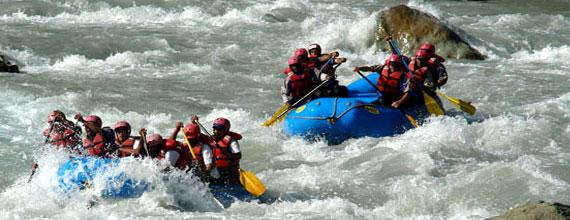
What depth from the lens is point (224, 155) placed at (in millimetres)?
8609

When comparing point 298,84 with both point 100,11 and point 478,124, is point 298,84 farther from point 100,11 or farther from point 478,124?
point 100,11

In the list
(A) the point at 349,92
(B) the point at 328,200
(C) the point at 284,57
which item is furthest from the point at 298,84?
(C) the point at 284,57

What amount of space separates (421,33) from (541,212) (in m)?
10.0

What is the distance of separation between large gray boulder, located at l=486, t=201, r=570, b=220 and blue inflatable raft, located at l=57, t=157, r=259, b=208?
2.97 meters

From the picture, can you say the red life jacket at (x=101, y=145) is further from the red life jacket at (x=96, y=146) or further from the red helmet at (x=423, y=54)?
the red helmet at (x=423, y=54)

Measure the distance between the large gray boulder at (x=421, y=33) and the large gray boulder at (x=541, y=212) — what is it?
964 cm

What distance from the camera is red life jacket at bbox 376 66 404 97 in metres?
11.3

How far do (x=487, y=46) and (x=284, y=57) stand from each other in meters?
3.91

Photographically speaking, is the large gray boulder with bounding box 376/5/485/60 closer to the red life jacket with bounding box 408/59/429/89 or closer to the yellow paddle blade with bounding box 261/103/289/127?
the red life jacket with bounding box 408/59/429/89

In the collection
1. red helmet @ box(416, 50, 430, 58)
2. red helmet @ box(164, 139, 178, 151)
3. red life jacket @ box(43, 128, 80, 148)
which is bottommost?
red life jacket @ box(43, 128, 80, 148)

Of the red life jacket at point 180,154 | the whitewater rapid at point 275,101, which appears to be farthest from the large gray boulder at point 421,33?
the red life jacket at point 180,154

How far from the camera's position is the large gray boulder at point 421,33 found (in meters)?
16.0

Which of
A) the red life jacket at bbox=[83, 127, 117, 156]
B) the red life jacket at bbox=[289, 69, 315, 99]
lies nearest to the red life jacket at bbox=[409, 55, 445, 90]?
the red life jacket at bbox=[289, 69, 315, 99]

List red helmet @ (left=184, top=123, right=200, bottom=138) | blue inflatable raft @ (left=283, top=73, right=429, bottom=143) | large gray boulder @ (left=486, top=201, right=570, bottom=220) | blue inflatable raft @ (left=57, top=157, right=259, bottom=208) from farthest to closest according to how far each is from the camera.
→ blue inflatable raft @ (left=283, top=73, right=429, bottom=143)
red helmet @ (left=184, top=123, right=200, bottom=138)
blue inflatable raft @ (left=57, top=157, right=259, bottom=208)
large gray boulder @ (left=486, top=201, right=570, bottom=220)
